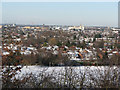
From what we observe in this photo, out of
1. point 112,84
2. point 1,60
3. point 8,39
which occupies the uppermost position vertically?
point 8,39

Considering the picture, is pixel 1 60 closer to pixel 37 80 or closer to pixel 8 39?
pixel 8 39

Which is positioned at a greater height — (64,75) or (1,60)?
(1,60)

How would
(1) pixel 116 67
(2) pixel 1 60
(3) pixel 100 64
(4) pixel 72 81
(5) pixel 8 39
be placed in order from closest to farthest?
(2) pixel 1 60
(5) pixel 8 39
(4) pixel 72 81
(1) pixel 116 67
(3) pixel 100 64

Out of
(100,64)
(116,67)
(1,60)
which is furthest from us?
(100,64)

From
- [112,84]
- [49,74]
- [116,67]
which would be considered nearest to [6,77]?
[49,74]

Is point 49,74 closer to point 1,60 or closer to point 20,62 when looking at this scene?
Answer: point 20,62

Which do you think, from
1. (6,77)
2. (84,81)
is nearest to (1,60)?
(6,77)

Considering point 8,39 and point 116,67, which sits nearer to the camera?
point 8,39

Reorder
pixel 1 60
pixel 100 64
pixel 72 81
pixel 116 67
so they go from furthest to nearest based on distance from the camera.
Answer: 1. pixel 100 64
2. pixel 116 67
3. pixel 72 81
4. pixel 1 60

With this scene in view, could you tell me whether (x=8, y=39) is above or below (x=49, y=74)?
above
